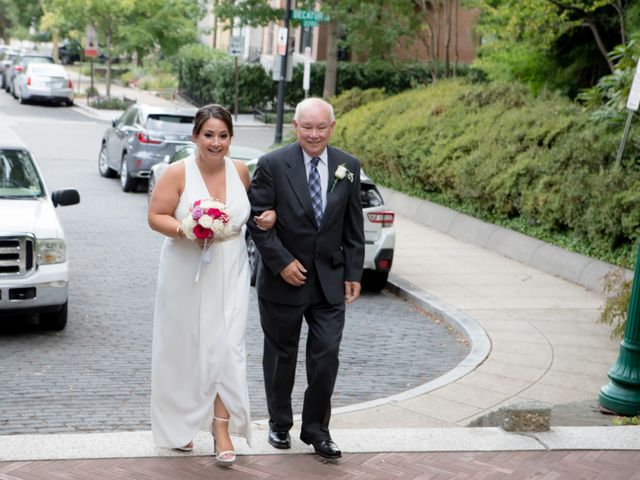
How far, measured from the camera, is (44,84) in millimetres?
41875

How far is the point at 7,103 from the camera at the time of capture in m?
43.0

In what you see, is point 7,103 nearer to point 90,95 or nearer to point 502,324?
point 90,95

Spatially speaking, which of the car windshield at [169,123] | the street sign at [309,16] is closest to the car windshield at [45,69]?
the street sign at [309,16]

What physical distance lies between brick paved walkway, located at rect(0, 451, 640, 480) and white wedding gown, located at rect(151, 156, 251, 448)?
0.69 feet

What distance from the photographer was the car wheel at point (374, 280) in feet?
42.5

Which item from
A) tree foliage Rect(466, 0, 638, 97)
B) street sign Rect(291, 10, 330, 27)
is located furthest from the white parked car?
tree foliage Rect(466, 0, 638, 97)

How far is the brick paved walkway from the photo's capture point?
581 centimetres

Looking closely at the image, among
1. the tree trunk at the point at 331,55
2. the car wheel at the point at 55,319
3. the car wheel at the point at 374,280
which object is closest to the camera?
the car wheel at the point at 55,319

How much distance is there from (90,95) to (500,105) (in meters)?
30.1

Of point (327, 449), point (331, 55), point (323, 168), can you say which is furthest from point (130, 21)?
point (327, 449)

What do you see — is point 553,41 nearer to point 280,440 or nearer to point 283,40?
point 283,40

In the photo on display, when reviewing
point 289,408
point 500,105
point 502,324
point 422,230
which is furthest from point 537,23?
point 289,408

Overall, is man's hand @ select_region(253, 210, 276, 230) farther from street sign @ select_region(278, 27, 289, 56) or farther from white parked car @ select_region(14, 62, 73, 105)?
white parked car @ select_region(14, 62, 73, 105)

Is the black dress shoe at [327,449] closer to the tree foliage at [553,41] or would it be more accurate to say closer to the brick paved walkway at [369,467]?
the brick paved walkway at [369,467]
